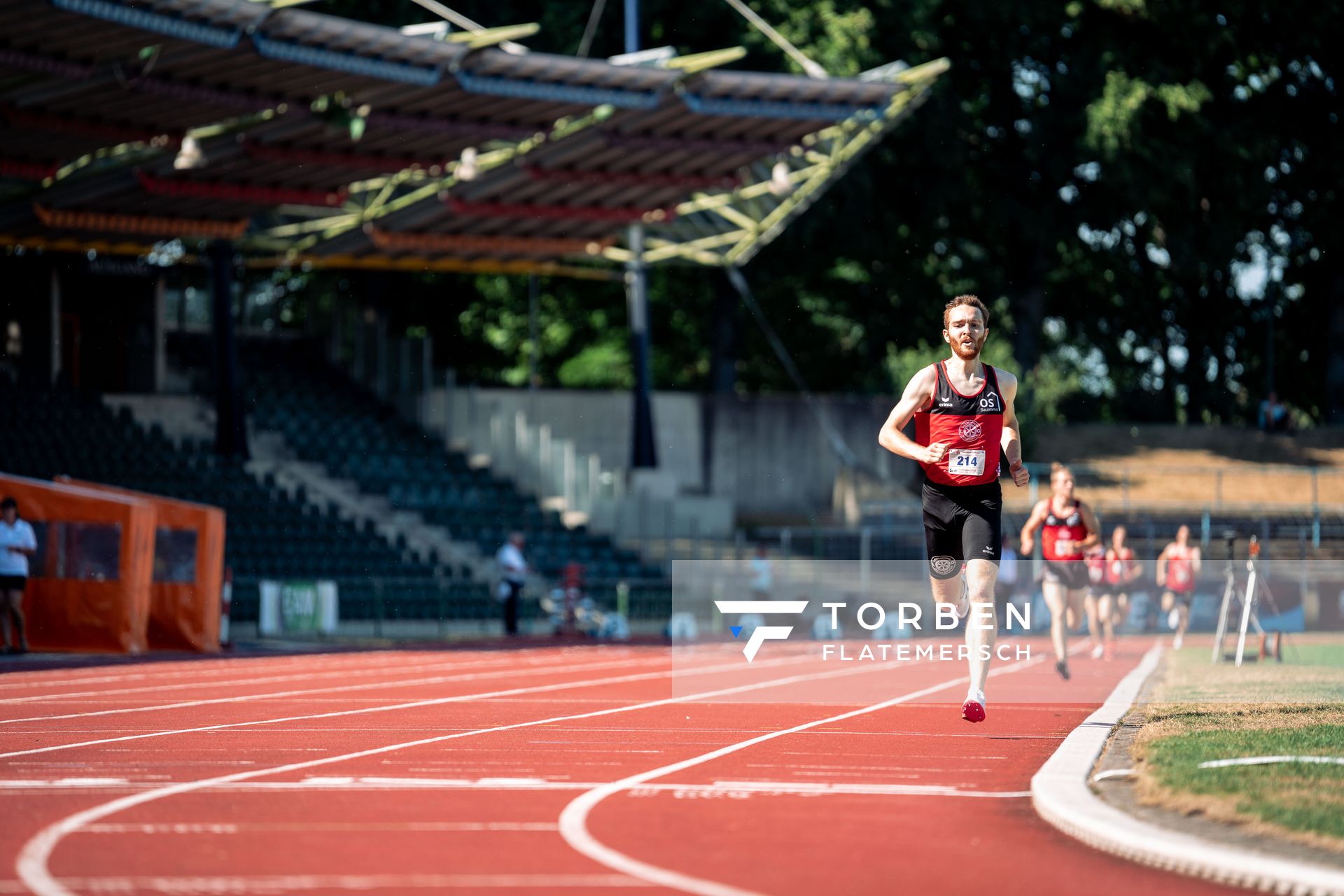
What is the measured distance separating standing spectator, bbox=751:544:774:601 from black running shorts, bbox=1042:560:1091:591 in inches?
596

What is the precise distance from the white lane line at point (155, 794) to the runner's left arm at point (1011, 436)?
3634 mm

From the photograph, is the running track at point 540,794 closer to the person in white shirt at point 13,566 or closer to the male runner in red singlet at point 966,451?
the male runner in red singlet at point 966,451

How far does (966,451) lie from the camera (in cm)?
1102

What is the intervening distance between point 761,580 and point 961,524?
23.0 meters

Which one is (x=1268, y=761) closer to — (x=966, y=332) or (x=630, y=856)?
(x=966, y=332)

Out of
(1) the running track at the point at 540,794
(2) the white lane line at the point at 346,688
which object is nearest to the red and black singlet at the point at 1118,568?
(2) the white lane line at the point at 346,688

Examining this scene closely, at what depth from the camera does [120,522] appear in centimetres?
2486

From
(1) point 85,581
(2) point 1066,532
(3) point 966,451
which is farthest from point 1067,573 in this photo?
(1) point 85,581

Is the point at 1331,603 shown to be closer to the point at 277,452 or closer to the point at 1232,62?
the point at 277,452

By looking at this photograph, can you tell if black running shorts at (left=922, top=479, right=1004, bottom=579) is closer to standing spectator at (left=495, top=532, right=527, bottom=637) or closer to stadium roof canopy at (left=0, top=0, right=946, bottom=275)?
stadium roof canopy at (left=0, top=0, right=946, bottom=275)

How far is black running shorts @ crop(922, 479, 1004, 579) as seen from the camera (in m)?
11.2

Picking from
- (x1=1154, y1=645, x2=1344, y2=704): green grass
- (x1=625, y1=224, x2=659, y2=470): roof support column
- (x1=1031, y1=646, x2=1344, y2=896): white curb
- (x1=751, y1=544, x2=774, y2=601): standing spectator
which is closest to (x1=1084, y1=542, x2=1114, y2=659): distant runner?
(x1=1154, y1=645, x2=1344, y2=704): green grass

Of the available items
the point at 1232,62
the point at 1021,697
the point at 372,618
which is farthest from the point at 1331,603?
the point at 1232,62

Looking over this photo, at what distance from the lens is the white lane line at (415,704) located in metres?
11.5
